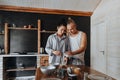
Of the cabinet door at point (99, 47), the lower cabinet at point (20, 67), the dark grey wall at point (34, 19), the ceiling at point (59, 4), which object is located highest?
the ceiling at point (59, 4)

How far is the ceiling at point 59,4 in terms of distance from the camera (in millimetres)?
4340

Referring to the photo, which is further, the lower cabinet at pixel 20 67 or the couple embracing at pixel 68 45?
the lower cabinet at pixel 20 67

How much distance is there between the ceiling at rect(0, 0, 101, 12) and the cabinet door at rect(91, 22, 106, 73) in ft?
2.47

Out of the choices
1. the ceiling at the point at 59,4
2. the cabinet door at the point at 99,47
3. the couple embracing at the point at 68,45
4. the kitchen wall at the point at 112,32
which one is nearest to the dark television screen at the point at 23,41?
the ceiling at the point at 59,4

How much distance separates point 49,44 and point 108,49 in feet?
7.50

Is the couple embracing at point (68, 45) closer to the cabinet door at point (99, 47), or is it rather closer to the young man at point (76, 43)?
the young man at point (76, 43)

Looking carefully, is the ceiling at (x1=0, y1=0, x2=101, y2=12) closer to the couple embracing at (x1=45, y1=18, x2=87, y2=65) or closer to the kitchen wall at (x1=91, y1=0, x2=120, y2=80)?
the kitchen wall at (x1=91, y1=0, x2=120, y2=80)

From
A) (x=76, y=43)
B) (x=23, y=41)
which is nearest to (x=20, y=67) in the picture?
(x=23, y=41)

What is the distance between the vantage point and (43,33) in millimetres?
4766

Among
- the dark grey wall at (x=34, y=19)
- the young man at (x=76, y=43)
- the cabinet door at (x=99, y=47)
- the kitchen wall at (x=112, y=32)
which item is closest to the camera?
the young man at (x=76, y=43)

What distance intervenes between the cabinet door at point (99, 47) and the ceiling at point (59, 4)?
2.47 ft

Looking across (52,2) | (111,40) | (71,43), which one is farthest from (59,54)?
(52,2)

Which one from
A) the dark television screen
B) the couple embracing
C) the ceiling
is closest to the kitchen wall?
the ceiling

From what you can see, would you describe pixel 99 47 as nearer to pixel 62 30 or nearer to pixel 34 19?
pixel 34 19
